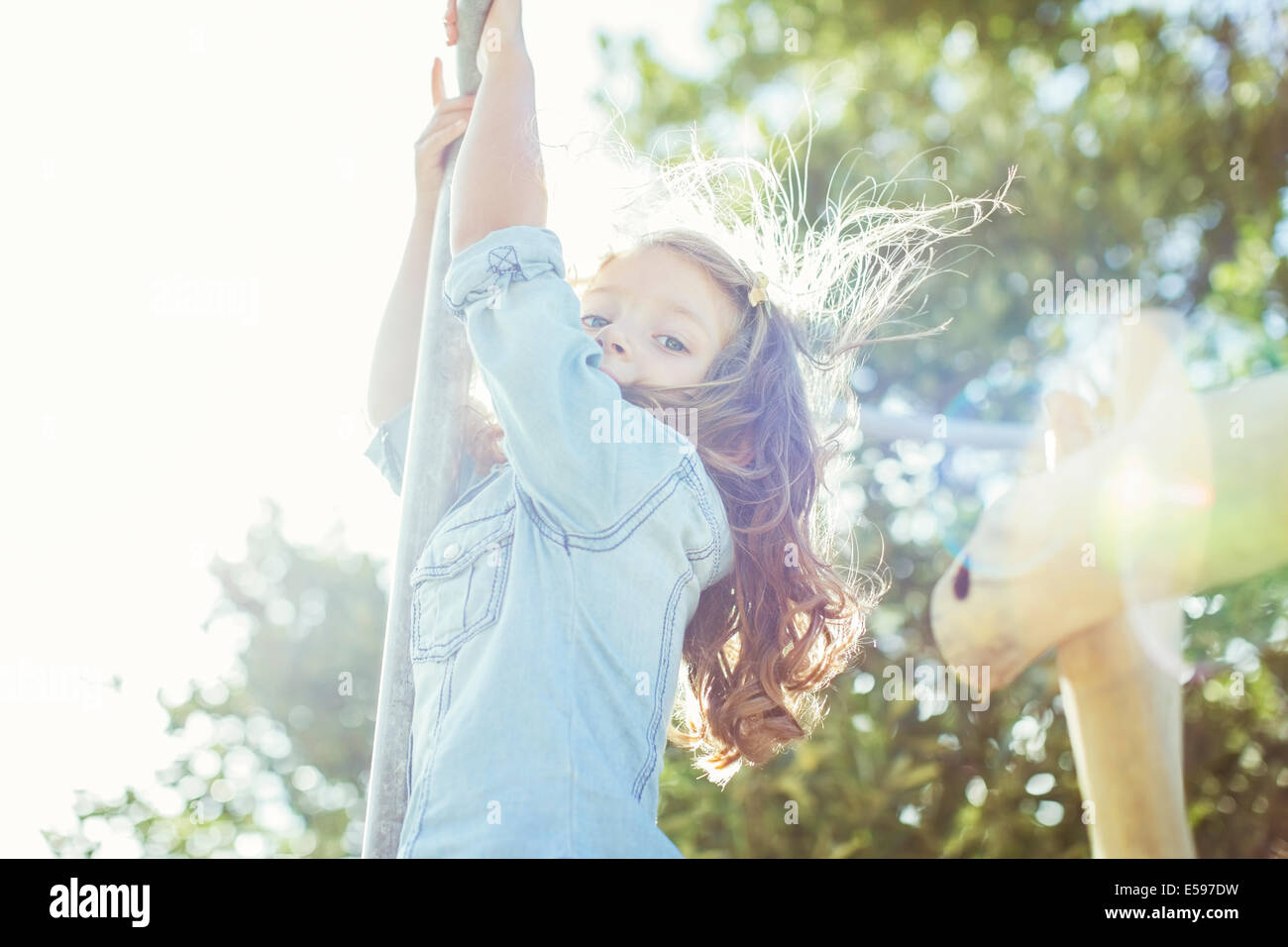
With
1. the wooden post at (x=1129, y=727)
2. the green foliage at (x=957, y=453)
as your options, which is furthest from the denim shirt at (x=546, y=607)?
the green foliage at (x=957, y=453)

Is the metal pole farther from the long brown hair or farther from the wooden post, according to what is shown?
the wooden post

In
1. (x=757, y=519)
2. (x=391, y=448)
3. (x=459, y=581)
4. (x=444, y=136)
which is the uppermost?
(x=444, y=136)

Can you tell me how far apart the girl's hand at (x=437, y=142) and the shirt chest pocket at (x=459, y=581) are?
1.77ft

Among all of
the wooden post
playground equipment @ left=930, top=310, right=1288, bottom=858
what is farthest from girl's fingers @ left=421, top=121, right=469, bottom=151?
the wooden post

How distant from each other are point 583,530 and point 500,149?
18.5 inches

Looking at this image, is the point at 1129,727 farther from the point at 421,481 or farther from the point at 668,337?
the point at 421,481

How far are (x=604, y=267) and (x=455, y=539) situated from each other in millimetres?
588

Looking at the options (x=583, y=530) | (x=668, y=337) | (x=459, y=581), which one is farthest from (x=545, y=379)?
(x=668, y=337)

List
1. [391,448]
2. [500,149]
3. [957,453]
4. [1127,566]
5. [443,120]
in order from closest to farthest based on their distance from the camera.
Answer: [500,149] < [443,120] < [391,448] < [1127,566] < [957,453]

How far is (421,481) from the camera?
1.49 metres

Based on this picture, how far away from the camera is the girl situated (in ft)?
4.41
